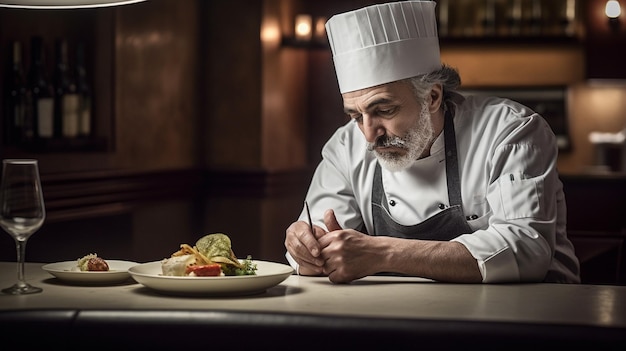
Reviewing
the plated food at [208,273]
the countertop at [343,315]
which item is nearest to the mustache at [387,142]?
the plated food at [208,273]

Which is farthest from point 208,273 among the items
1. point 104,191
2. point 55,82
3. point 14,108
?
point 104,191

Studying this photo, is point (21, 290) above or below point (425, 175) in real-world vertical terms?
below

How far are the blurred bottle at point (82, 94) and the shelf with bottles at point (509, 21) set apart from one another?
4007 millimetres

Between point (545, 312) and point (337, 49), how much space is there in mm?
1318

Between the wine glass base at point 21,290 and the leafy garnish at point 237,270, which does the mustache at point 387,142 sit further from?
the wine glass base at point 21,290

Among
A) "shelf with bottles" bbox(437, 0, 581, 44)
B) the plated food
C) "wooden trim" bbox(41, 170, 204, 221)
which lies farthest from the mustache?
"shelf with bottles" bbox(437, 0, 581, 44)

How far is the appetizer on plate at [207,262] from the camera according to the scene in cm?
196

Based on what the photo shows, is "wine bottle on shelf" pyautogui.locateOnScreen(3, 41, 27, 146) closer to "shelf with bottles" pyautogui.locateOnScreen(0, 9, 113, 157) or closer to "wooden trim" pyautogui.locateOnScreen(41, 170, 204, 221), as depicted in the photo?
"shelf with bottles" pyautogui.locateOnScreen(0, 9, 113, 157)

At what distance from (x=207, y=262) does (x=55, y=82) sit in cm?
250

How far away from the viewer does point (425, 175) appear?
9.02 ft

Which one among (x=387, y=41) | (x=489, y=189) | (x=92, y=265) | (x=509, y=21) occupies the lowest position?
(x=92, y=265)

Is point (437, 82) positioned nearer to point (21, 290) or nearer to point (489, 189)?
point (489, 189)

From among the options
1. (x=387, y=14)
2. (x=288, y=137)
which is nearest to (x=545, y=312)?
(x=387, y=14)

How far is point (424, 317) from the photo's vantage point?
1654mm
